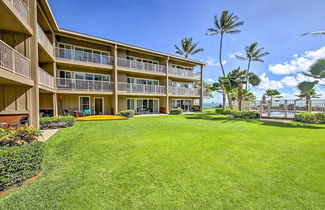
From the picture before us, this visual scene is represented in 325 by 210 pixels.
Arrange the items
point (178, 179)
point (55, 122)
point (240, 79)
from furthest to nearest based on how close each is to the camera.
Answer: point (240, 79) → point (55, 122) → point (178, 179)

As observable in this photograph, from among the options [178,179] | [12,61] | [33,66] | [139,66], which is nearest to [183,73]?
[139,66]

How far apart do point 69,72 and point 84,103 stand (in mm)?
3551

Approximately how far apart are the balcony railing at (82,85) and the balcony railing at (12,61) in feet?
22.3

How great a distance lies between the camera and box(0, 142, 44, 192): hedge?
2.97 metres

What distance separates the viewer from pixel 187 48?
33.5m

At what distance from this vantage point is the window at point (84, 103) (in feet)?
52.9

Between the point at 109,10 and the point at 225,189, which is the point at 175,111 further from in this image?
the point at 225,189

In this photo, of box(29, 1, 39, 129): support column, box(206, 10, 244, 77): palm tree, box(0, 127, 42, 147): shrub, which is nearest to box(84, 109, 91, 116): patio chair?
box(29, 1, 39, 129): support column

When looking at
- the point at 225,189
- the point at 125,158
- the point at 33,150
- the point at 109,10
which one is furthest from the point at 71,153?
the point at 109,10

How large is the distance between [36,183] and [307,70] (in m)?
17.9

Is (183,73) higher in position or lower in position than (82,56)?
lower

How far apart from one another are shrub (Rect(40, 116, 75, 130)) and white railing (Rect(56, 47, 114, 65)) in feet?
22.7

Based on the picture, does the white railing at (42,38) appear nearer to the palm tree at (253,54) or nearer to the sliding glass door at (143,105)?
the sliding glass door at (143,105)

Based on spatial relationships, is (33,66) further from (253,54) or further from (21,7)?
(253,54)
